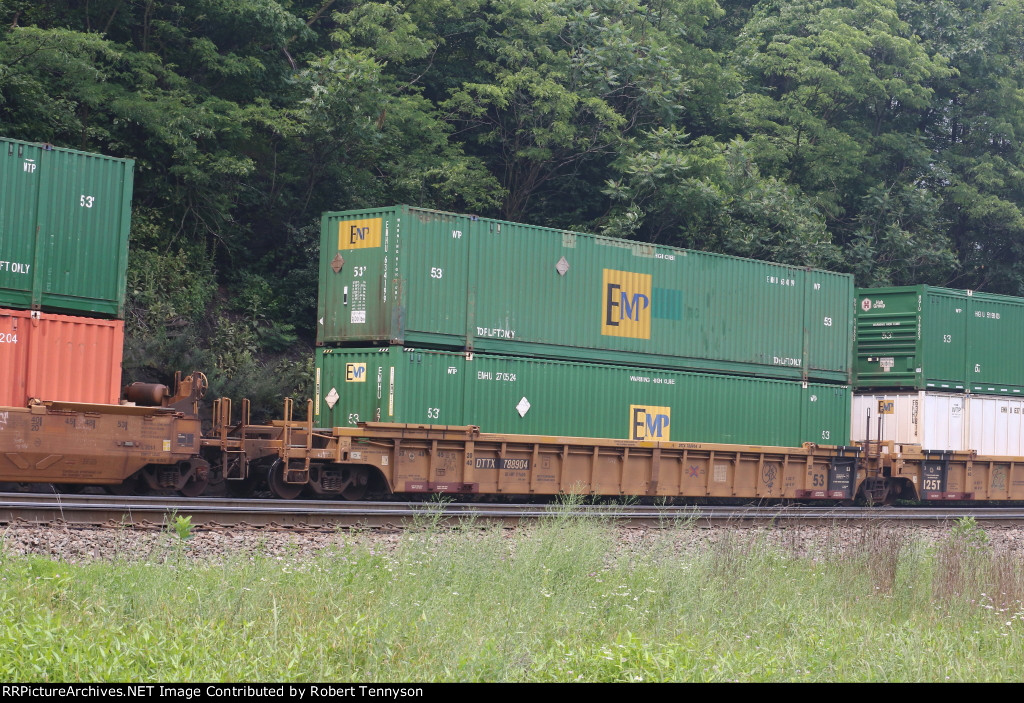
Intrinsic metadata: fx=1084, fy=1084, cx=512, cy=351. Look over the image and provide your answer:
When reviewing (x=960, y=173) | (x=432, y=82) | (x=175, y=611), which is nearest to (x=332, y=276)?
(x=175, y=611)

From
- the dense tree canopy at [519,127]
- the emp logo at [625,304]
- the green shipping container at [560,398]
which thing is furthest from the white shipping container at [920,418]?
the dense tree canopy at [519,127]

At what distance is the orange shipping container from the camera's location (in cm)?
1441

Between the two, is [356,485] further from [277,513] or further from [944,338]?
[944,338]

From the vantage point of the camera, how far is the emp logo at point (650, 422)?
1998cm

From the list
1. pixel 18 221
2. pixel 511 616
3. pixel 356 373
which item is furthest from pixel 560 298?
pixel 511 616

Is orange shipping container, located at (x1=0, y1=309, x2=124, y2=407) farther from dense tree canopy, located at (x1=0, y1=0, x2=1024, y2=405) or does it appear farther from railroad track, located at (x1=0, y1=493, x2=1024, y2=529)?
dense tree canopy, located at (x1=0, y1=0, x2=1024, y2=405)

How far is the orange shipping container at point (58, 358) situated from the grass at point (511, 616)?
5.42 metres

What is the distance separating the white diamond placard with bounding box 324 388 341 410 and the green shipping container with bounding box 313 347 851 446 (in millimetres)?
17

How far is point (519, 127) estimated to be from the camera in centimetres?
3173

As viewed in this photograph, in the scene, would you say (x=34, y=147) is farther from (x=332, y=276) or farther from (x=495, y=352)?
(x=495, y=352)

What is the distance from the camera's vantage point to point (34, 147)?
49.8 ft

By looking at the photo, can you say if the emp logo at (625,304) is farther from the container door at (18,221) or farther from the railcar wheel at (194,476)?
the container door at (18,221)

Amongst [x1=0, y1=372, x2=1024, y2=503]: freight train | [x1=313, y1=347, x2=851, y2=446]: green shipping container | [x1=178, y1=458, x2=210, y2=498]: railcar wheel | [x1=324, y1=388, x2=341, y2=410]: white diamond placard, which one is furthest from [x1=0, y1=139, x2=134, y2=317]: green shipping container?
[x1=313, y1=347, x2=851, y2=446]: green shipping container

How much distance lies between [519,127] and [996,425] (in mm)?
15307
